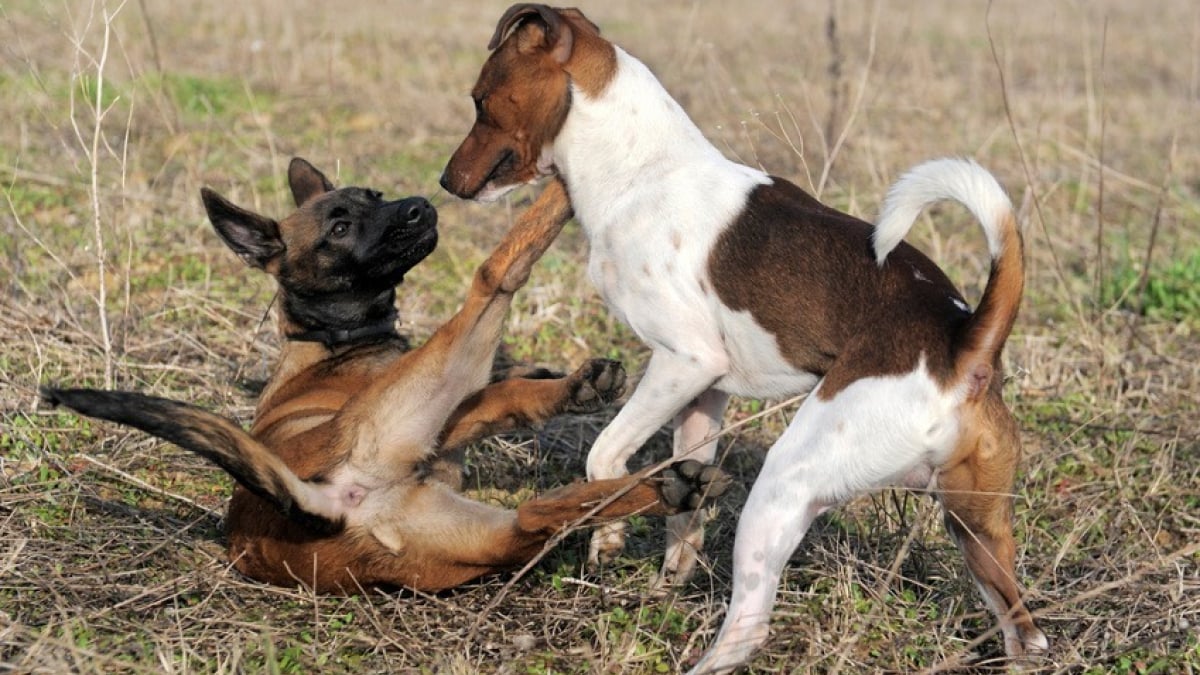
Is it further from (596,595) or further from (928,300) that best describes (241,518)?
(928,300)

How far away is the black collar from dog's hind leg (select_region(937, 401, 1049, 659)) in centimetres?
254

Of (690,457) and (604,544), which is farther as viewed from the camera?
(604,544)

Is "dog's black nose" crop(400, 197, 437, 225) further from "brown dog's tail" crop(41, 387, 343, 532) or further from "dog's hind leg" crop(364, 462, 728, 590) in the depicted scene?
"brown dog's tail" crop(41, 387, 343, 532)

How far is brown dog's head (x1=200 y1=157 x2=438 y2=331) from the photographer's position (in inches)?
209

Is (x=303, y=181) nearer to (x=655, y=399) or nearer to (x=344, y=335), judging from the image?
(x=344, y=335)

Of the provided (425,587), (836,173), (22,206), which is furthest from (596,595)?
(836,173)

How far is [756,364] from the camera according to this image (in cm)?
434

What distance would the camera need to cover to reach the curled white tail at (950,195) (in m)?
3.76

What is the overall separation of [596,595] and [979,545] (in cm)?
141

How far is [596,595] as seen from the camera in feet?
15.4

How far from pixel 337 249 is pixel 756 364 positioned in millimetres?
1978

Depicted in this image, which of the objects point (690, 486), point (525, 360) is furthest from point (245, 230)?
point (690, 486)

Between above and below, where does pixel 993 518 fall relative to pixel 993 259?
below

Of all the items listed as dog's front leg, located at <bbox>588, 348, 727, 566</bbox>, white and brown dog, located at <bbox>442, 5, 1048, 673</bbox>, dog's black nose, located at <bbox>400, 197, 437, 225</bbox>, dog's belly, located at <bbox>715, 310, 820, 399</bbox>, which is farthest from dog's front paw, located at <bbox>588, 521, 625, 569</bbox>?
dog's black nose, located at <bbox>400, 197, 437, 225</bbox>
